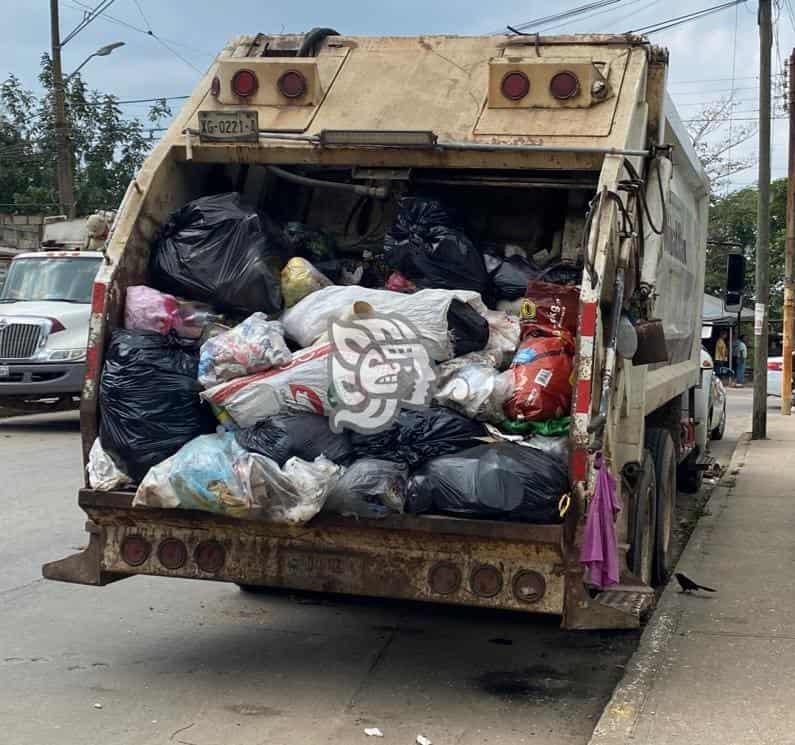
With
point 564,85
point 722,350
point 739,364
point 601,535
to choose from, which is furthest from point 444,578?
point 739,364

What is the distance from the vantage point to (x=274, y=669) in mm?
5277

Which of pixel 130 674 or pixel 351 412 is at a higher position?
pixel 351 412

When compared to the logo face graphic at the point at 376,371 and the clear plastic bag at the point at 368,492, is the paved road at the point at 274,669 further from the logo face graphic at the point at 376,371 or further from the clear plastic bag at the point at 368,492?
the logo face graphic at the point at 376,371

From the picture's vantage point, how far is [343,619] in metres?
6.15

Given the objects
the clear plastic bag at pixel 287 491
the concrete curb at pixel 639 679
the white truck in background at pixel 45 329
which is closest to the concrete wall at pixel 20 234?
the white truck in background at pixel 45 329

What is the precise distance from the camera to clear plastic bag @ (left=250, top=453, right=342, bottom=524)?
4.43 metres

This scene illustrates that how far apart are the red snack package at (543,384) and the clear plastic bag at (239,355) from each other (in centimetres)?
96

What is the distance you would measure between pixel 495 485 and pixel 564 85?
1923 millimetres

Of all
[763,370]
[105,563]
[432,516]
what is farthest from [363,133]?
[763,370]

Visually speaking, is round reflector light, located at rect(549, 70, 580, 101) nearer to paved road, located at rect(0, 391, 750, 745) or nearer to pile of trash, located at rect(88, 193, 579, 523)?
pile of trash, located at rect(88, 193, 579, 523)

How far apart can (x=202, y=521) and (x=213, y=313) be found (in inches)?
42.8

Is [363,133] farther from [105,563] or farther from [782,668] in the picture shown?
[782,668]

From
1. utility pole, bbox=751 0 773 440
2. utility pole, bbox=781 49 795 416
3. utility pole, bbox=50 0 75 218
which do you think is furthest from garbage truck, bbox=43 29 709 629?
utility pole, bbox=50 0 75 218

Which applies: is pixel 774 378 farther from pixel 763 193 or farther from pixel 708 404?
pixel 708 404
